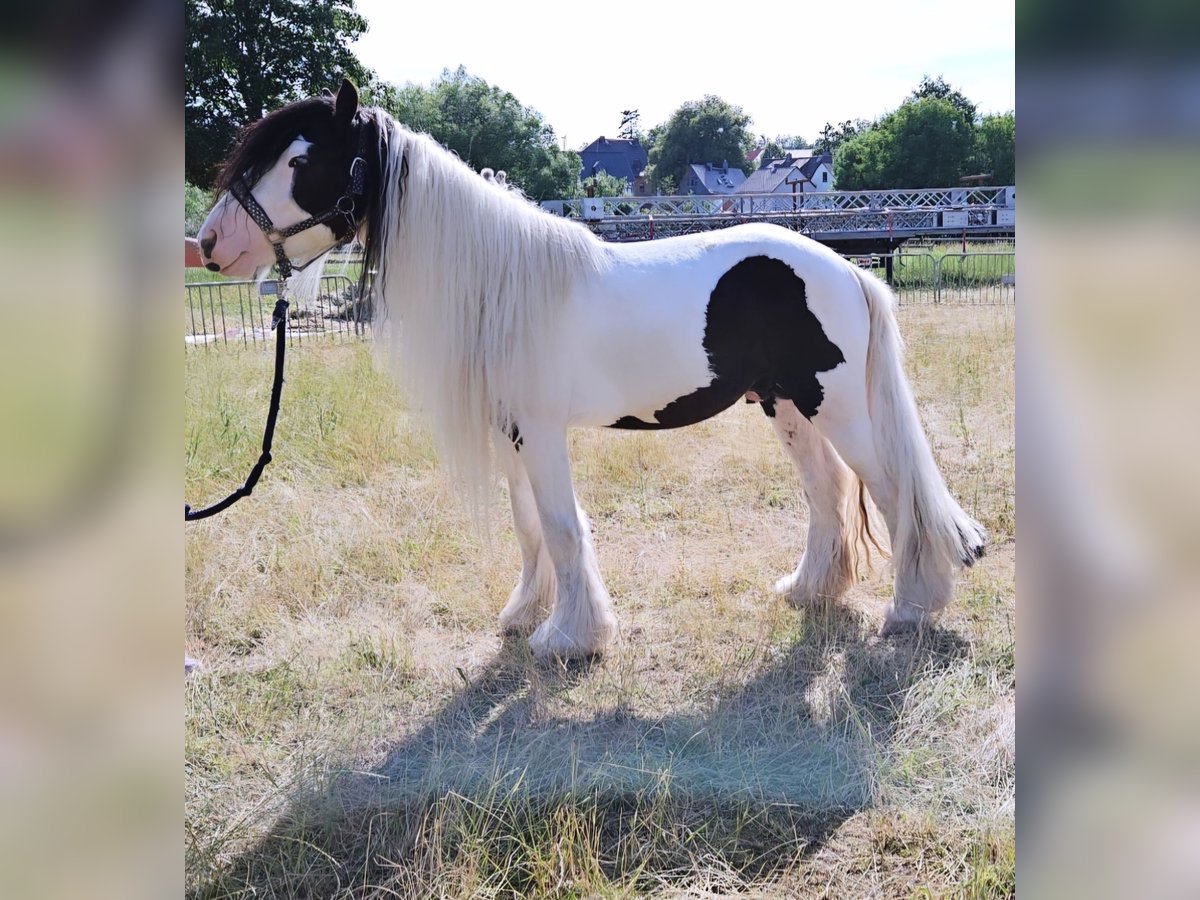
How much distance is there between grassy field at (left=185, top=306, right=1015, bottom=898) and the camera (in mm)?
2191

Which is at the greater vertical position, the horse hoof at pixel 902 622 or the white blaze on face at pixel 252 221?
the white blaze on face at pixel 252 221

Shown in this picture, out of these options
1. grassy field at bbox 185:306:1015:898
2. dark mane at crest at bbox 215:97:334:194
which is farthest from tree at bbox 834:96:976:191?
dark mane at crest at bbox 215:97:334:194

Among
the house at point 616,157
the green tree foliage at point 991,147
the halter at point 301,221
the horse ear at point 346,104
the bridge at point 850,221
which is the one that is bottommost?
the halter at point 301,221

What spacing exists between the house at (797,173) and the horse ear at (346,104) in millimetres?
34490

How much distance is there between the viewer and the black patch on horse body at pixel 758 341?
336 centimetres

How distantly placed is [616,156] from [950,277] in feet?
168

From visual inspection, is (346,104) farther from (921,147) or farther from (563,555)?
(921,147)

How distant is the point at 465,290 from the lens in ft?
10.1

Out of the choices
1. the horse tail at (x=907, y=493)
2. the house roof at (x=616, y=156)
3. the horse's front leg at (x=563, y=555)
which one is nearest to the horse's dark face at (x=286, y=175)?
the horse's front leg at (x=563, y=555)

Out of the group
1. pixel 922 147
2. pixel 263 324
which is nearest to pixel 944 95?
pixel 922 147

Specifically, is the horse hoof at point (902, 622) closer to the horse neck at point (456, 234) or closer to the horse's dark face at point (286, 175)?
the horse neck at point (456, 234)

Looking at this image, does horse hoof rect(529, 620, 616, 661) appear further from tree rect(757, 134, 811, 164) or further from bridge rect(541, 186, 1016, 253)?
tree rect(757, 134, 811, 164)

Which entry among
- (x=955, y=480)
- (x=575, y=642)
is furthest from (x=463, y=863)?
(x=955, y=480)
